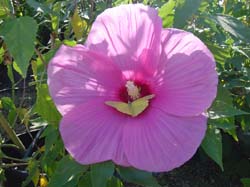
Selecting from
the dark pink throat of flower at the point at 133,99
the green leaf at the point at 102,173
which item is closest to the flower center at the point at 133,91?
the dark pink throat of flower at the point at 133,99

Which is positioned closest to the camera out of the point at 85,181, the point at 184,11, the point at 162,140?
the point at 162,140

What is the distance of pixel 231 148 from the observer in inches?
74.1

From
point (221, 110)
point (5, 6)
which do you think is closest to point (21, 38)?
point (5, 6)

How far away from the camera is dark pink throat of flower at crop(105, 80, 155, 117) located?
752mm

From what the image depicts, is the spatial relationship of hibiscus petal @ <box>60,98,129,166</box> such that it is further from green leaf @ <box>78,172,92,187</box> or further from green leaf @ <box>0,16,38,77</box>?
green leaf @ <box>78,172,92,187</box>

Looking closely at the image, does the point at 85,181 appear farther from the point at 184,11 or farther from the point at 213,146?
the point at 184,11

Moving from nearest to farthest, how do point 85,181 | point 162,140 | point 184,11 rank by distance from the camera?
point 162,140 → point 184,11 → point 85,181

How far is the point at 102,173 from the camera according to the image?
2.60ft

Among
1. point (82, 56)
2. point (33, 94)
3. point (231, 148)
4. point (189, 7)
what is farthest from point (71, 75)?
point (33, 94)

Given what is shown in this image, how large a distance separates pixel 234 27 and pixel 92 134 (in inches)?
13.8

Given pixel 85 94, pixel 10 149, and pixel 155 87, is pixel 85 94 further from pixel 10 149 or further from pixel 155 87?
pixel 10 149

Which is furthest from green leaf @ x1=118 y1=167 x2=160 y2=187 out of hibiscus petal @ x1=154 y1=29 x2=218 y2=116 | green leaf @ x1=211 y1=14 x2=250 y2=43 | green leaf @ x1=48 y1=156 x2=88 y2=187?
green leaf @ x1=211 y1=14 x2=250 y2=43

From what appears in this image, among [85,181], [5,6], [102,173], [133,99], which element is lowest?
[85,181]

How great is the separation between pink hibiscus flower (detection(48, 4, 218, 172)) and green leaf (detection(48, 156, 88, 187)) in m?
0.11
